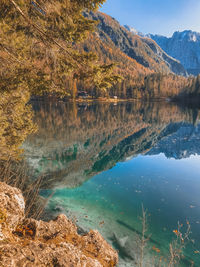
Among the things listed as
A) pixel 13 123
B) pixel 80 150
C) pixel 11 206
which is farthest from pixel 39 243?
pixel 80 150

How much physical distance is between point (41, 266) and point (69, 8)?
728 cm

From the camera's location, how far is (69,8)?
18.5ft

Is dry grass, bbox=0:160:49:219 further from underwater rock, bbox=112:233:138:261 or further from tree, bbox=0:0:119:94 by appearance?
tree, bbox=0:0:119:94

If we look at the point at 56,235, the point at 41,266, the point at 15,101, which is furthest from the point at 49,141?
the point at 41,266

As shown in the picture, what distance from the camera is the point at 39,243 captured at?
2.93m

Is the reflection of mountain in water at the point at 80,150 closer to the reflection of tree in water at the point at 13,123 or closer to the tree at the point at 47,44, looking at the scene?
the reflection of tree in water at the point at 13,123

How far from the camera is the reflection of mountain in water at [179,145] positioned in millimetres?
21000

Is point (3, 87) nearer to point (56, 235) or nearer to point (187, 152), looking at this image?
point (56, 235)

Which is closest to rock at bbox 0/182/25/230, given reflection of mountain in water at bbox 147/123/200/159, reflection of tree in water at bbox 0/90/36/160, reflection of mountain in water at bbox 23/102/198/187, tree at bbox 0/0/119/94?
tree at bbox 0/0/119/94

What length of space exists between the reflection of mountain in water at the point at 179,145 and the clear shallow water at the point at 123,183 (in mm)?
134

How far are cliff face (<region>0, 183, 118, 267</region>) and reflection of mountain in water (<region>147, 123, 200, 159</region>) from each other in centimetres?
1795

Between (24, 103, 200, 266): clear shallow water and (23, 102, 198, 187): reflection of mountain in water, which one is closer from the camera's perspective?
(24, 103, 200, 266): clear shallow water

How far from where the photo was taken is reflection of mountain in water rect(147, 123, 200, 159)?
2100 centimetres

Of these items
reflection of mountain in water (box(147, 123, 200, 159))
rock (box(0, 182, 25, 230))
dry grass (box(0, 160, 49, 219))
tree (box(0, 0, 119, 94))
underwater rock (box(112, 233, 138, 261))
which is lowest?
reflection of mountain in water (box(147, 123, 200, 159))
